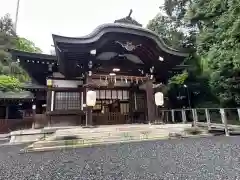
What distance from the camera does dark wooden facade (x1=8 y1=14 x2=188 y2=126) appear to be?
8.09 metres

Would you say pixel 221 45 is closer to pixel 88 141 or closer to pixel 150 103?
pixel 150 103

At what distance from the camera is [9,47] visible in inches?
1019

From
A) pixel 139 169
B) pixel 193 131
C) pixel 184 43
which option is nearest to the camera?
pixel 139 169

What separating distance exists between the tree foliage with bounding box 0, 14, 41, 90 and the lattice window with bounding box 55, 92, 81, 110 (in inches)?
362

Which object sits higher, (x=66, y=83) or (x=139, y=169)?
(x=66, y=83)

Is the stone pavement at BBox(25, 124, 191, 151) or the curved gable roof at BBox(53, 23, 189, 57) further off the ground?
the curved gable roof at BBox(53, 23, 189, 57)

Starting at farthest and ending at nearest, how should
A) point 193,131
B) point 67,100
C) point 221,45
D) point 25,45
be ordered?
point 25,45 < point 67,100 < point 221,45 < point 193,131

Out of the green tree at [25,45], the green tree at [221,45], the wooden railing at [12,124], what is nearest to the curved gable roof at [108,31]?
the green tree at [221,45]

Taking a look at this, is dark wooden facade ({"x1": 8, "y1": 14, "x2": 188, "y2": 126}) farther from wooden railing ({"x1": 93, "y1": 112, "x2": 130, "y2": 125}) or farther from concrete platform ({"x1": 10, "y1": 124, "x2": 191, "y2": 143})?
concrete platform ({"x1": 10, "y1": 124, "x2": 191, "y2": 143})

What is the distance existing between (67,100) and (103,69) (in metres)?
2.43

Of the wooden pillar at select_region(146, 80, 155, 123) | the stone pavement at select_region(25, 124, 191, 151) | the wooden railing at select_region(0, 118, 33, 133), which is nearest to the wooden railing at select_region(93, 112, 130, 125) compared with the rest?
the wooden pillar at select_region(146, 80, 155, 123)

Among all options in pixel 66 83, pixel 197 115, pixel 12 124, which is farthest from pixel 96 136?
pixel 12 124

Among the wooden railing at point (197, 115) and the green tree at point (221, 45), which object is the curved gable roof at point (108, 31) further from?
the wooden railing at point (197, 115)

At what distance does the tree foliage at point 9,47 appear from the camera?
21553mm
